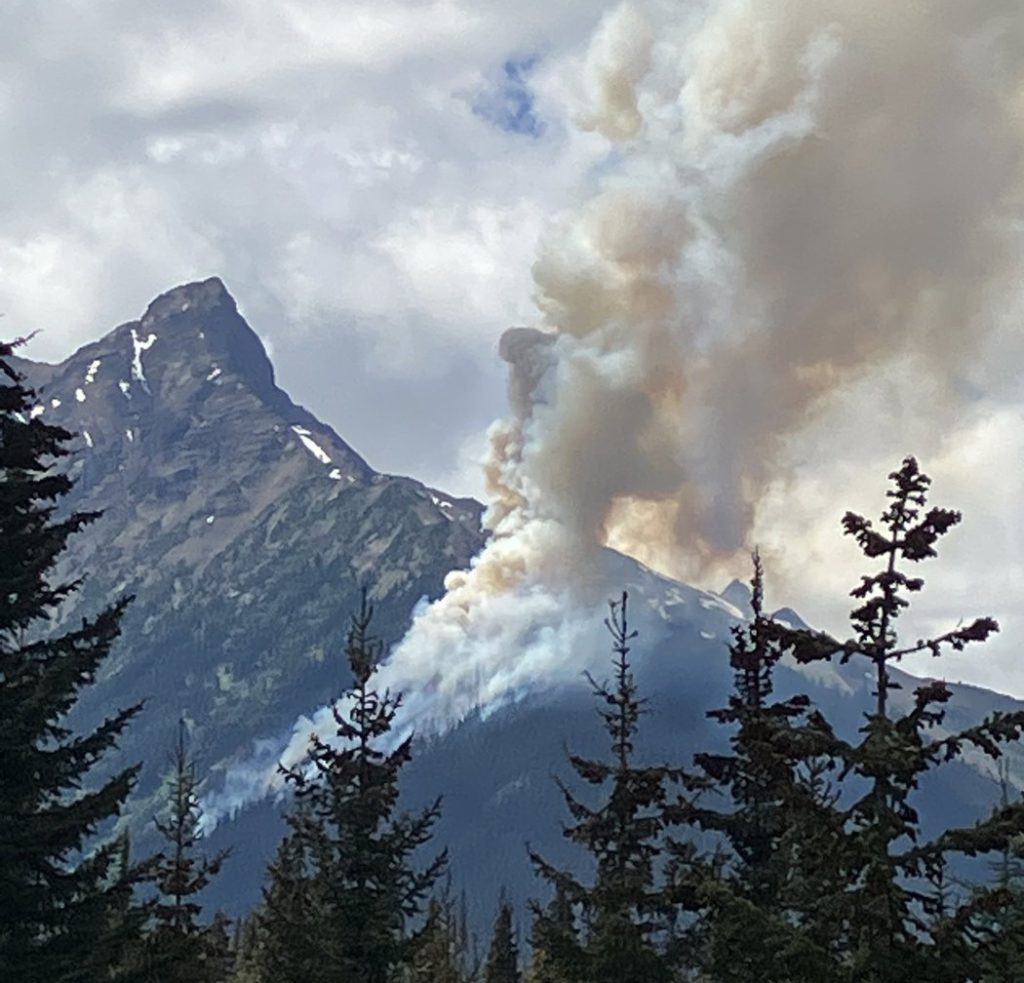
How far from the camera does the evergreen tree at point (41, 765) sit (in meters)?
20.2

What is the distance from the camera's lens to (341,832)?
32500mm

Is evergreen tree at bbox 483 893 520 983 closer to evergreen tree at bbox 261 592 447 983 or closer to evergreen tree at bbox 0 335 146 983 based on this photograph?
evergreen tree at bbox 261 592 447 983

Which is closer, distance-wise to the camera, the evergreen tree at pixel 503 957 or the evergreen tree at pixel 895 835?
the evergreen tree at pixel 895 835

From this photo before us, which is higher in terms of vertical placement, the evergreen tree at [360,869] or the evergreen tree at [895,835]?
the evergreen tree at [360,869]

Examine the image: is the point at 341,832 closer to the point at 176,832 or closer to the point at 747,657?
the point at 747,657

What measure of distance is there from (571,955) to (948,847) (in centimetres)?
1326

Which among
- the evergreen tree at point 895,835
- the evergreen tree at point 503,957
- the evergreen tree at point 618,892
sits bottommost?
the evergreen tree at point 895,835

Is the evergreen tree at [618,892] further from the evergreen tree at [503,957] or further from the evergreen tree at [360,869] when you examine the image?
the evergreen tree at [503,957]

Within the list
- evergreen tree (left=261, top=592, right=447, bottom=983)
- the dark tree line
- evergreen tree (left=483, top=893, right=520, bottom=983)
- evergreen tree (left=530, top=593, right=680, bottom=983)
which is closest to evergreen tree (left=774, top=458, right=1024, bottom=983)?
the dark tree line

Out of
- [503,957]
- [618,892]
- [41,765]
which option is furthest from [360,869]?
[503,957]

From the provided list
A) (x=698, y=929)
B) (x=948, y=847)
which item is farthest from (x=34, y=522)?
(x=698, y=929)

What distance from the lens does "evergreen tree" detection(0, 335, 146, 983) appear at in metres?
20.2

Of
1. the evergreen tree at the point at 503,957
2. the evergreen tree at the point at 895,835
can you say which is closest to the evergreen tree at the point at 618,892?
the evergreen tree at the point at 895,835

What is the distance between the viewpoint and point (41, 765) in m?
20.7
